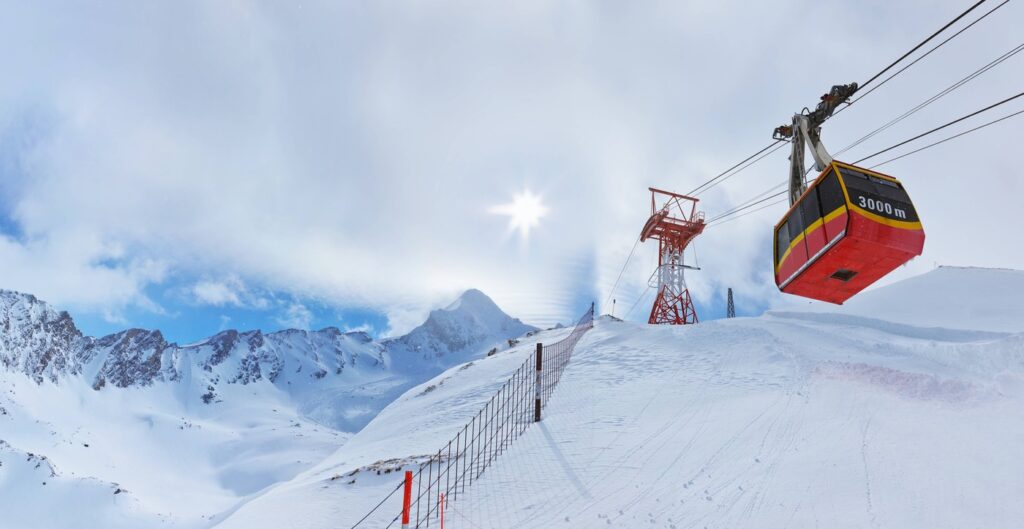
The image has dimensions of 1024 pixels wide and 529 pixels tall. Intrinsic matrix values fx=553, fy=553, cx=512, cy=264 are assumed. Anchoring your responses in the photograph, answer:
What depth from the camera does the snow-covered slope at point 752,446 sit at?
24.7 ft

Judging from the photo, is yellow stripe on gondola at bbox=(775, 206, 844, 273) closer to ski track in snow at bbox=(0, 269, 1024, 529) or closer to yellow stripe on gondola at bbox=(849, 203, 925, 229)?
yellow stripe on gondola at bbox=(849, 203, 925, 229)

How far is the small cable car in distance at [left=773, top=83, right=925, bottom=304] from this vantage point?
11.7m

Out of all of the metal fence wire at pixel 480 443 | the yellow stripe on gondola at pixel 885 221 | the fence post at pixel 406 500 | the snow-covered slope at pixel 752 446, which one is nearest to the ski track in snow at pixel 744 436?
the snow-covered slope at pixel 752 446

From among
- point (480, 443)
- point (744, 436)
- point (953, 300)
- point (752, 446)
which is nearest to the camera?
point (752, 446)

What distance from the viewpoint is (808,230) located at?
43.0ft

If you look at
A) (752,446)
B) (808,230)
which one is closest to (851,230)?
(808,230)

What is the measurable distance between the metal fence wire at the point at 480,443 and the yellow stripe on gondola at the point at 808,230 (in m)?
6.99

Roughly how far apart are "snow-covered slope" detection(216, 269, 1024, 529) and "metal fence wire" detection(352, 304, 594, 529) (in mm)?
424

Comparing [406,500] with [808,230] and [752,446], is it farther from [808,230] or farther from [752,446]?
[808,230]

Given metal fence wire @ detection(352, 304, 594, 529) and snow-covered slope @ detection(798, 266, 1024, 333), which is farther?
snow-covered slope @ detection(798, 266, 1024, 333)

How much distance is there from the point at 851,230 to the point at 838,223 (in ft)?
1.24

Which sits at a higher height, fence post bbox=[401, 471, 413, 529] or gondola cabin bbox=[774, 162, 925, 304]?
gondola cabin bbox=[774, 162, 925, 304]

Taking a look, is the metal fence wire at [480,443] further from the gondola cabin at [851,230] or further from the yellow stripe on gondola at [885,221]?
the yellow stripe on gondola at [885,221]

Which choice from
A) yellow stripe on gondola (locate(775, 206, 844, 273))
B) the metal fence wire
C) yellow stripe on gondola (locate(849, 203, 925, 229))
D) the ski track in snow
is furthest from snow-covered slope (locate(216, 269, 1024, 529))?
yellow stripe on gondola (locate(849, 203, 925, 229))
